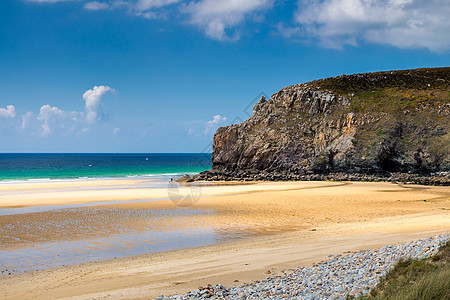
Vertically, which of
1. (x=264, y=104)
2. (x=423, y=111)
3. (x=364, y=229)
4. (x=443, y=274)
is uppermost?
(x=264, y=104)

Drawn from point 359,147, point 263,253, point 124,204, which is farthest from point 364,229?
point 359,147

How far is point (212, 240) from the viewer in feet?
44.7

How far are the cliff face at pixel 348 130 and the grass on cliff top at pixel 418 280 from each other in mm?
40345

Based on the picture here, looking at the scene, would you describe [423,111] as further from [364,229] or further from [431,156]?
[364,229]

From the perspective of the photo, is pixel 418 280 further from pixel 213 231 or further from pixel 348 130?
pixel 348 130

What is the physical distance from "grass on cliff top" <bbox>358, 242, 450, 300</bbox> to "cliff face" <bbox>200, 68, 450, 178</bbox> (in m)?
40.3

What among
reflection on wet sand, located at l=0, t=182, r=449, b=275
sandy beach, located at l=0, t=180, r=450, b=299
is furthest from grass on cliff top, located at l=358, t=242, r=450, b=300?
reflection on wet sand, located at l=0, t=182, r=449, b=275

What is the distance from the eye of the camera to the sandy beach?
8.47 metres

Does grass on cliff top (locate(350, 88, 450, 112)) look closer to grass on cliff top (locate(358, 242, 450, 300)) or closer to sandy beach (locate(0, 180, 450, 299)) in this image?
sandy beach (locate(0, 180, 450, 299))

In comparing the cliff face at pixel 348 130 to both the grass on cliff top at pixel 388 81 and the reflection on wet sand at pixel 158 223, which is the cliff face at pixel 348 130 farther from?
the reflection on wet sand at pixel 158 223

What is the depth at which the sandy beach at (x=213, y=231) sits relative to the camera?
8469mm

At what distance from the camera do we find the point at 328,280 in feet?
22.9

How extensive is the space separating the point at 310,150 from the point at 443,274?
4563 centimetres

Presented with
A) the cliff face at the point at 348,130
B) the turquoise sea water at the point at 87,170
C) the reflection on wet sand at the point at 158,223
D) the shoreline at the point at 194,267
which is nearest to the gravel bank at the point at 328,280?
the shoreline at the point at 194,267
